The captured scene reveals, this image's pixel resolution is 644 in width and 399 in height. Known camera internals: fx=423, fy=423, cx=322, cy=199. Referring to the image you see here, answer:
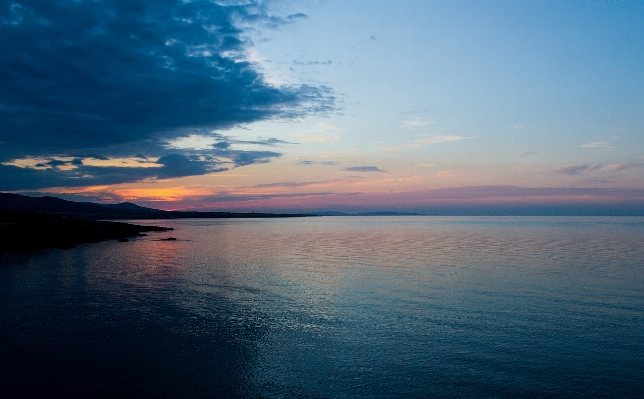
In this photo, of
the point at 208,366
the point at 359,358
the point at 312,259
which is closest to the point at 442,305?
the point at 359,358

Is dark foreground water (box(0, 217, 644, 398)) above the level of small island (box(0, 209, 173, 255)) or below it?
below

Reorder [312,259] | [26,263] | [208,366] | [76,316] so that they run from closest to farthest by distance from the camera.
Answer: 1. [208,366]
2. [76,316]
3. [26,263]
4. [312,259]

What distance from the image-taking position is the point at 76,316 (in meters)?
19.9

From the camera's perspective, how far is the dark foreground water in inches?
487

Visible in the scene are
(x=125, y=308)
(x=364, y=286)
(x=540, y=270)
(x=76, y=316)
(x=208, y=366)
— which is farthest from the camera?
(x=540, y=270)

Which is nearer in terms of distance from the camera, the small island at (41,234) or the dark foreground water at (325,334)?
the dark foreground water at (325,334)

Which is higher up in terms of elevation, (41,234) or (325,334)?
(41,234)

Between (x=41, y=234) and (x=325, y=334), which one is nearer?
(x=325, y=334)

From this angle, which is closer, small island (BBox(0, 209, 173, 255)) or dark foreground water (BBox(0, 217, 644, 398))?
dark foreground water (BBox(0, 217, 644, 398))

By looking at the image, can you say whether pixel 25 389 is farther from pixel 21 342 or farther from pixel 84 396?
pixel 21 342

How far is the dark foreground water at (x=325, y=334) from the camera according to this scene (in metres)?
12.4

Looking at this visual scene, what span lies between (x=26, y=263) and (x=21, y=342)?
2712 centimetres

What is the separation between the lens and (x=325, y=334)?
17.2 meters

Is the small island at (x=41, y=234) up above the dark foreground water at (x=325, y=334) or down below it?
above
